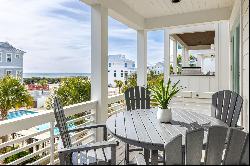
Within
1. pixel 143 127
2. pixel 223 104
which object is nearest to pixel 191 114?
pixel 223 104

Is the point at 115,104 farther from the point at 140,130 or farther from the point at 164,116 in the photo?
the point at 140,130

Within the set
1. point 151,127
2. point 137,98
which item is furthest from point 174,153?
point 137,98

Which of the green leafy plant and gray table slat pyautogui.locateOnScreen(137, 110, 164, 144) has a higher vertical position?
the green leafy plant

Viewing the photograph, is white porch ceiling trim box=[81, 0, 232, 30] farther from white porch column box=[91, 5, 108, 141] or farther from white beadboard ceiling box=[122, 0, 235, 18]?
white porch column box=[91, 5, 108, 141]

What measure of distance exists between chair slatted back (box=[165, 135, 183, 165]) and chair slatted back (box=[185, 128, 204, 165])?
0.28 ft

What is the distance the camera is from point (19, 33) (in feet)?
70.4

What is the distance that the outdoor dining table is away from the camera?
191 centimetres

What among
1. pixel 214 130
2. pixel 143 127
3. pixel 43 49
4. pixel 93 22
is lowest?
pixel 143 127

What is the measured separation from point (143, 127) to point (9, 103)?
39.2 feet

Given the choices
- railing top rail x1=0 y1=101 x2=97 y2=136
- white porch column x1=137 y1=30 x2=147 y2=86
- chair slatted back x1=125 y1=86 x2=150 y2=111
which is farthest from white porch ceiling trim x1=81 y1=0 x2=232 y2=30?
→ railing top rail x1=0 y1=101 x2=97 y2=136

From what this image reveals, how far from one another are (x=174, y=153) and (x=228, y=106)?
244 cm

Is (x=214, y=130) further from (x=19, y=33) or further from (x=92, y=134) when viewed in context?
(x=19, y=33)

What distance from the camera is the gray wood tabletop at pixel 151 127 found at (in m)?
1.92

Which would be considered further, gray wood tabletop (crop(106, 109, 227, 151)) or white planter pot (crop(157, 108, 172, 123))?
white planter pot (crop(157, 108, 172, 123))
